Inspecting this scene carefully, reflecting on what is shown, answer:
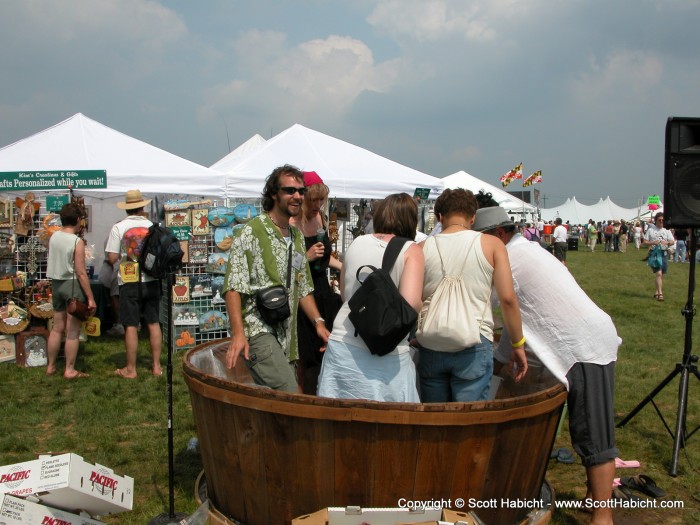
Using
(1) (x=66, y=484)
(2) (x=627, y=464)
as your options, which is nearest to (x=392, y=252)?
(1) (x=66, y=484)

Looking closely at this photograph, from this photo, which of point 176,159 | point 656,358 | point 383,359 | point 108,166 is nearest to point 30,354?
point 108,166

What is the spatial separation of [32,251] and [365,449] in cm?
683

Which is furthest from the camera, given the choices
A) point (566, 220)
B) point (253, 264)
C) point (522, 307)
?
point (566, 220)

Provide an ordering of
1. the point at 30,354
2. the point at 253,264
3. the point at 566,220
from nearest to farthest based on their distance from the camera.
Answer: the point at 253,264
the point at 30,354
the point at 566,220

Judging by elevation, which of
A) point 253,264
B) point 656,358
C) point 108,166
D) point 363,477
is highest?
point 108,166

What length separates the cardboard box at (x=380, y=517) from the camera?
2.65 m

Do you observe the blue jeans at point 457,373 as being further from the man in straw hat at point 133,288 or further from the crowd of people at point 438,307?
the man in straw hat at point 133,288

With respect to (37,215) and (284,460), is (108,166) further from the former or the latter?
(284,460)

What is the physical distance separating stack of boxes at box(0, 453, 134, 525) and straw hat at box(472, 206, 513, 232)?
2.35 metres

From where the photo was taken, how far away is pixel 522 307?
3635mm

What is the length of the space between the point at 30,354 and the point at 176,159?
3.31m

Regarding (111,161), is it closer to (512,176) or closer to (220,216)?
(220,216)

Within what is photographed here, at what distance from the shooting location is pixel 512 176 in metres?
28.8

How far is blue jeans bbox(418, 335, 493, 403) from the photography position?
3.31m
